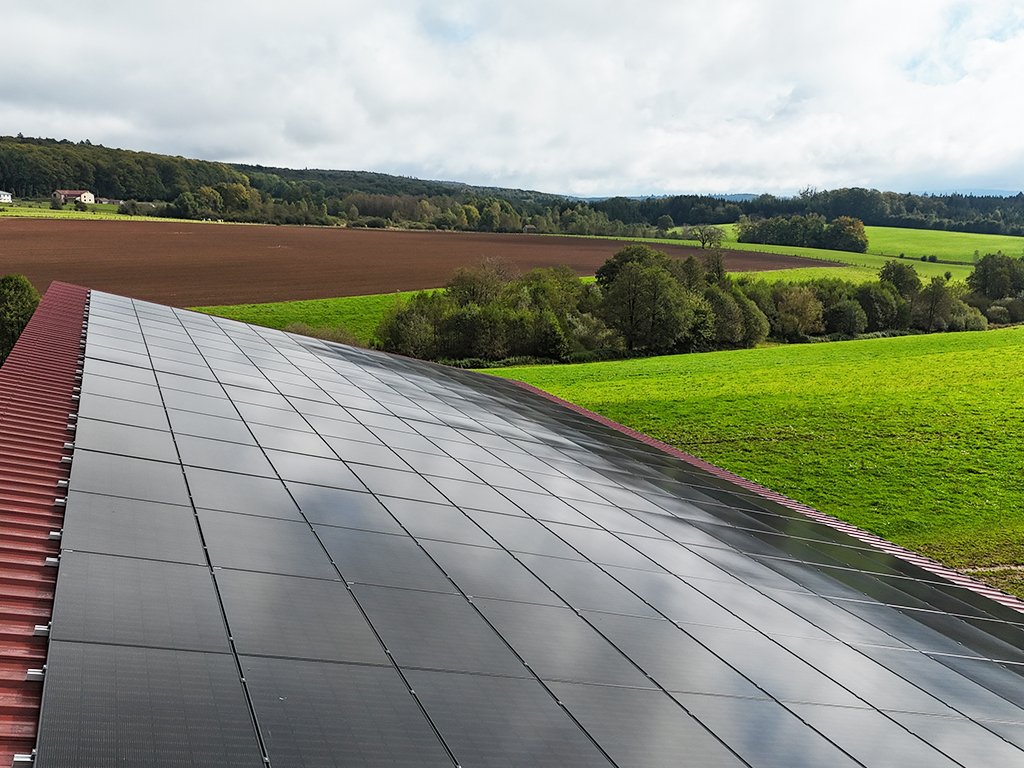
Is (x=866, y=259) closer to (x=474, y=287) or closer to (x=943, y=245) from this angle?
(x=943, y=245)

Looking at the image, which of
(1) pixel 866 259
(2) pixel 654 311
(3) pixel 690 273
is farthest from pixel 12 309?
(1) pixel 866 259

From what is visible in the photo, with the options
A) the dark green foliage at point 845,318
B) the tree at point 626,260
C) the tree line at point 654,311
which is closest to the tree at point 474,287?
the tree line at point 654,311

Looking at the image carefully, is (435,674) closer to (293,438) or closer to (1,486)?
(1,486)

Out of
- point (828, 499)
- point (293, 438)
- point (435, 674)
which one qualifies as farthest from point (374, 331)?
point (435, 674)

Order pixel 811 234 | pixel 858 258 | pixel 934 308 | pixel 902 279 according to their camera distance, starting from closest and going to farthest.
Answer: pixel 934 308 → pixel 902 279 → pixel 858 258 → pixel 811 234

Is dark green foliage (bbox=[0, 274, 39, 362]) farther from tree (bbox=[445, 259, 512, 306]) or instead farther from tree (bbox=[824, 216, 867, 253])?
tree (bbox=[824, 216, 867, 253])

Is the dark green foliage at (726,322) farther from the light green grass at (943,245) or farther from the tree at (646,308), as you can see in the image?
the light green grass at (943,245)

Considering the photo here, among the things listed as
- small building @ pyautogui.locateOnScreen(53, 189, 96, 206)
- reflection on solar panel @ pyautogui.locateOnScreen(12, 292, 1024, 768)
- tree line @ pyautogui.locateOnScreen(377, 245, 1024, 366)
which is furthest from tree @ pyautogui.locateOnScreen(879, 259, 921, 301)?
small building @ pyautogui.locateOnScreen(53, 189, 96, 206)
